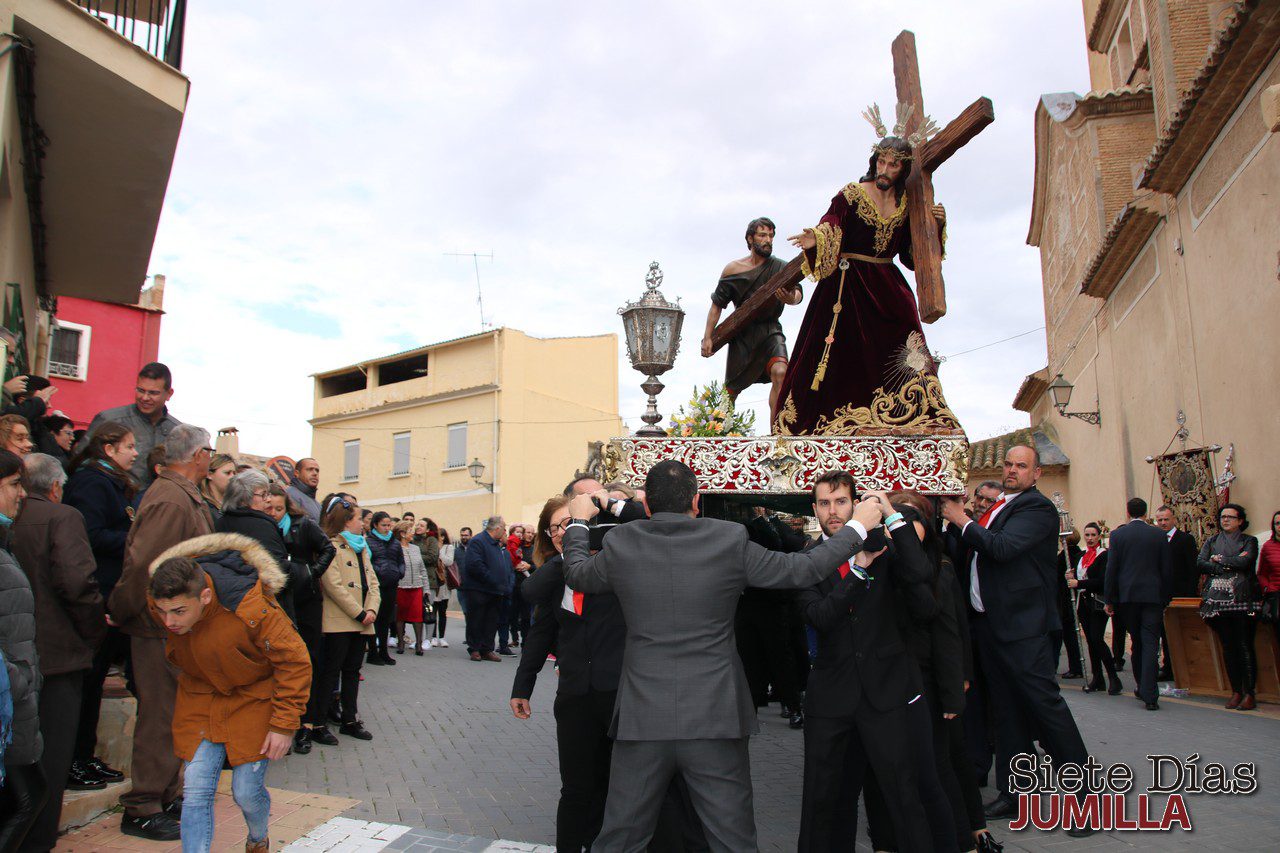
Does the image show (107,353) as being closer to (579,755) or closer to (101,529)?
(101,529)

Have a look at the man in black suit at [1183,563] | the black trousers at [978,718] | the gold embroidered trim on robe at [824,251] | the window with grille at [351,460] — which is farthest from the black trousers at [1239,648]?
the window with grille at [351,460]

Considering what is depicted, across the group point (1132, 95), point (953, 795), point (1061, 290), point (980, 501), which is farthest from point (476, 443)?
point (953, 795)

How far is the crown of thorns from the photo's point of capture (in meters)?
5.71

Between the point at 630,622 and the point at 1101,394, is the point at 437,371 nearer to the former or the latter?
the point at 1101,394

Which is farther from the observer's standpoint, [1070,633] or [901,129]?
[1070,633]

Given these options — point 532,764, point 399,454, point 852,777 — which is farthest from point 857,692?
point 399,454

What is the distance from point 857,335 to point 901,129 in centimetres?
130

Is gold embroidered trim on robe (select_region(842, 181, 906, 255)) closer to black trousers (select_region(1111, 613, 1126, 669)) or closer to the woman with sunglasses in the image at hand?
the woman with sunglasses

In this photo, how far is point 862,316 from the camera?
5902 millimetres

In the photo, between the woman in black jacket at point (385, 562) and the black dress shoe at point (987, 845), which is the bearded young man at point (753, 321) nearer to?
the black dress shoe at point (987, 845)

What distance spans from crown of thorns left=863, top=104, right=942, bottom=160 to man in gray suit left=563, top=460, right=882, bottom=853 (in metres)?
2.93

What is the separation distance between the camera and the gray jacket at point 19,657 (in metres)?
3.68

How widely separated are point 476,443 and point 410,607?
67.9ft

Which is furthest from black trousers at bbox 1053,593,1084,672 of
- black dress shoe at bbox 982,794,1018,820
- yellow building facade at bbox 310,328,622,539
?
yellow building facade at bbox 310,328,622,539
